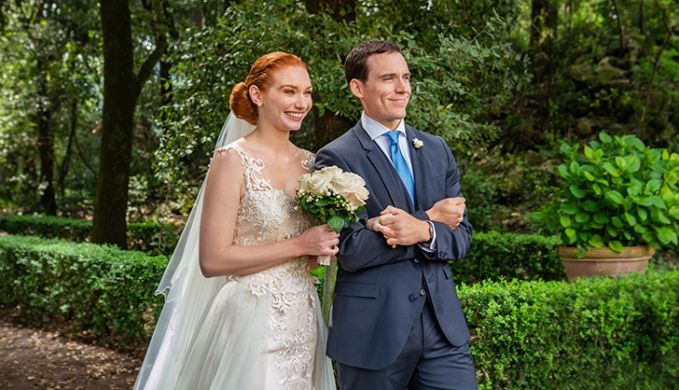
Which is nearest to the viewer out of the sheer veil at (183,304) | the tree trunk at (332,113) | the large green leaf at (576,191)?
the sheer veil at (183,304)

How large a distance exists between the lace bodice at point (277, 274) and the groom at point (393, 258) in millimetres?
221

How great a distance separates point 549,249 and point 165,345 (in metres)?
5.91

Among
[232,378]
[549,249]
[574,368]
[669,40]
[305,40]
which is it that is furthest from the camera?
→ [669,40]

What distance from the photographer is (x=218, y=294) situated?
11.2ft

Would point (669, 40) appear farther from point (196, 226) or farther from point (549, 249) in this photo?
point (196, 226)

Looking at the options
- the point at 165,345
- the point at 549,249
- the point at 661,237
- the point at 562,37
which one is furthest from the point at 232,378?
the point at 562,37

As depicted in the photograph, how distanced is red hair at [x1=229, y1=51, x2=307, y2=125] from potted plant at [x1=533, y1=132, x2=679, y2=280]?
131 inches

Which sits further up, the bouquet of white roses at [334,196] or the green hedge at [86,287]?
the bouquet of white roses at [334,196]

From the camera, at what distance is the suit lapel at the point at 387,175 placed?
3.17m

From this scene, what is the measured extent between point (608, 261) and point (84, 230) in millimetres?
11290

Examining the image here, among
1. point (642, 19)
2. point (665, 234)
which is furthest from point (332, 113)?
point (642, 19)

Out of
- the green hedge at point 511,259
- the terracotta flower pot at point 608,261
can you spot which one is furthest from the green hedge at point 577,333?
the green hedge at point 511,259

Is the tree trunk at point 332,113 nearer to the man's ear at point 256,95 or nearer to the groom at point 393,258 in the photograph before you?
the man's ear at point 256,95

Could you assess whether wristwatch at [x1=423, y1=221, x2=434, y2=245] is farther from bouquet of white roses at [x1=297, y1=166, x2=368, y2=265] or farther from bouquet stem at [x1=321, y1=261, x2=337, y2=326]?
bouquet stem at [x1=321, y1=261, x2=337, y2=326]
